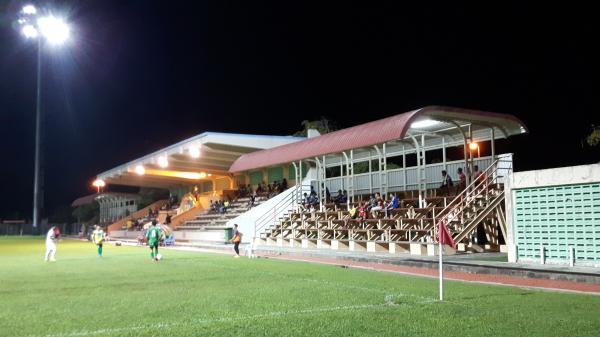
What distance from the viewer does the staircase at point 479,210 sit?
19766 mm

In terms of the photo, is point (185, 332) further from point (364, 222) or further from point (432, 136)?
point (432, 136)

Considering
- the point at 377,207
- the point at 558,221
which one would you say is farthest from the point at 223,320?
the point at 377,207

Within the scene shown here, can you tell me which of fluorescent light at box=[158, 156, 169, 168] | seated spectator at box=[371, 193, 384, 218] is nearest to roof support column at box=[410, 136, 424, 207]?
seated spectator at box=[371, 193, 384, 218]

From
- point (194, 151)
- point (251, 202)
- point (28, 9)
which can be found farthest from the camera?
point (28, 9)

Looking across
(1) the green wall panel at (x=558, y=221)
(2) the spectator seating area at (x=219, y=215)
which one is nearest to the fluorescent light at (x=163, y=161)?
(2) the spectator seating area at (x=219, y=215)

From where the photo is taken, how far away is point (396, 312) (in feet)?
27.8

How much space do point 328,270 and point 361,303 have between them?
6456 mm

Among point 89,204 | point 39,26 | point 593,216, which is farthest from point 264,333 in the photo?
point 89,204

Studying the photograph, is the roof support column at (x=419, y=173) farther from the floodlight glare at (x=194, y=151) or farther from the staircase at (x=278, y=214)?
the floodlight glare at (x=194, y=151)

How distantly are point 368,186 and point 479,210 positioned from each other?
31.0 ft

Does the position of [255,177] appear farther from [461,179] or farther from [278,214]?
[461,179]

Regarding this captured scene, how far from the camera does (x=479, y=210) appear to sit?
2036 centimetres

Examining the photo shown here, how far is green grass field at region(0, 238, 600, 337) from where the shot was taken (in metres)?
7.30

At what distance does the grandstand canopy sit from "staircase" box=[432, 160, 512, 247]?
698 inches
